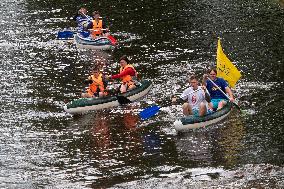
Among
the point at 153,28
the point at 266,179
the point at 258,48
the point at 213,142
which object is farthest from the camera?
the point at 153,28

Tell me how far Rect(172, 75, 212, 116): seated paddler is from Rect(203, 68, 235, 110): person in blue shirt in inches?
33.2

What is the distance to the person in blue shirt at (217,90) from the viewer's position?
29516 millimetres

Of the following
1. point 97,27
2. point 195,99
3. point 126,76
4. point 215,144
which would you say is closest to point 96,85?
point 126,76

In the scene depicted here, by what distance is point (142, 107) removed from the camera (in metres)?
32.2

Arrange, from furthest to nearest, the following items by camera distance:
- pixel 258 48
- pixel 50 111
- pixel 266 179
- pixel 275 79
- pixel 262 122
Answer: pixel 258 48
pixel 275 79
pixel 50 111
pixel 262 122
pixel 266 179

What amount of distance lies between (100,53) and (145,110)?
46.1 ft

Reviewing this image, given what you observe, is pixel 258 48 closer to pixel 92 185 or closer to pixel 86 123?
pixel 86 123

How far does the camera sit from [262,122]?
2919 centimetres

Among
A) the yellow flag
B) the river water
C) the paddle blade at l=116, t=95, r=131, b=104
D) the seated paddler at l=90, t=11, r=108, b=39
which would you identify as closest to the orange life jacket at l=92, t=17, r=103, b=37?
the seated paddler at l=90, t=11, r=108, b=39

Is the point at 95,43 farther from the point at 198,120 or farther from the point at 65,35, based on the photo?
the point at 198,120

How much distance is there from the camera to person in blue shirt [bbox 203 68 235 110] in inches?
1162

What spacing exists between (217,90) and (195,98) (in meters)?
1.62

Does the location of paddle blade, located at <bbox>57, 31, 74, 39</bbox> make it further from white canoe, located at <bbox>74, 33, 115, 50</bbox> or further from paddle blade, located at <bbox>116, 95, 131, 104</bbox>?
paddle blade, located at <bbox>116, 95, 131, 104</bbox>

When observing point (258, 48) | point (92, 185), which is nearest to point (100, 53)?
point (258, 48)
